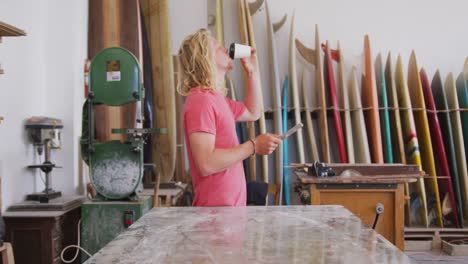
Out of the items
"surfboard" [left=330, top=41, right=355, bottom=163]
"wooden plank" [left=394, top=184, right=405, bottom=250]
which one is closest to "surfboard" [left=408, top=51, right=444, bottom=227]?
"surfboard" [left=330, top=41, right=355, bottom=163]

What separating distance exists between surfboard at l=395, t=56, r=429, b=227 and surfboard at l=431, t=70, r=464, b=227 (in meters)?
0.30

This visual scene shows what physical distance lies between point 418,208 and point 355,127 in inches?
38.3

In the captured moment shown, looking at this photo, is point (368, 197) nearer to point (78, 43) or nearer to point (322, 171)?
point (322, 171)

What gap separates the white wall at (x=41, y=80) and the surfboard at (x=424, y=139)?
3.07m

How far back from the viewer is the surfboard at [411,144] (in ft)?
11.0

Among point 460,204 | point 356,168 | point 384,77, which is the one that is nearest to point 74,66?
point 356,168

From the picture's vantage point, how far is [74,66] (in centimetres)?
299

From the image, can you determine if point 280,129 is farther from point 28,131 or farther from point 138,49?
point 28,131

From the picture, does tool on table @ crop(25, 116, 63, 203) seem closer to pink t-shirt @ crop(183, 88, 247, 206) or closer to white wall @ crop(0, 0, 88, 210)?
white wall @ crop(0, 0, 88, 210)

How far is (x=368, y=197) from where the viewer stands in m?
2.42

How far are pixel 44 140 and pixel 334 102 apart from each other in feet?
8.25

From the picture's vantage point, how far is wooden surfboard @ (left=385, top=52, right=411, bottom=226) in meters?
3.39

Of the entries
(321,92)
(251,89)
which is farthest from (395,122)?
(251,89)

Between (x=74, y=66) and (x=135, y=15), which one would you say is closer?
(x=74, y=66)
